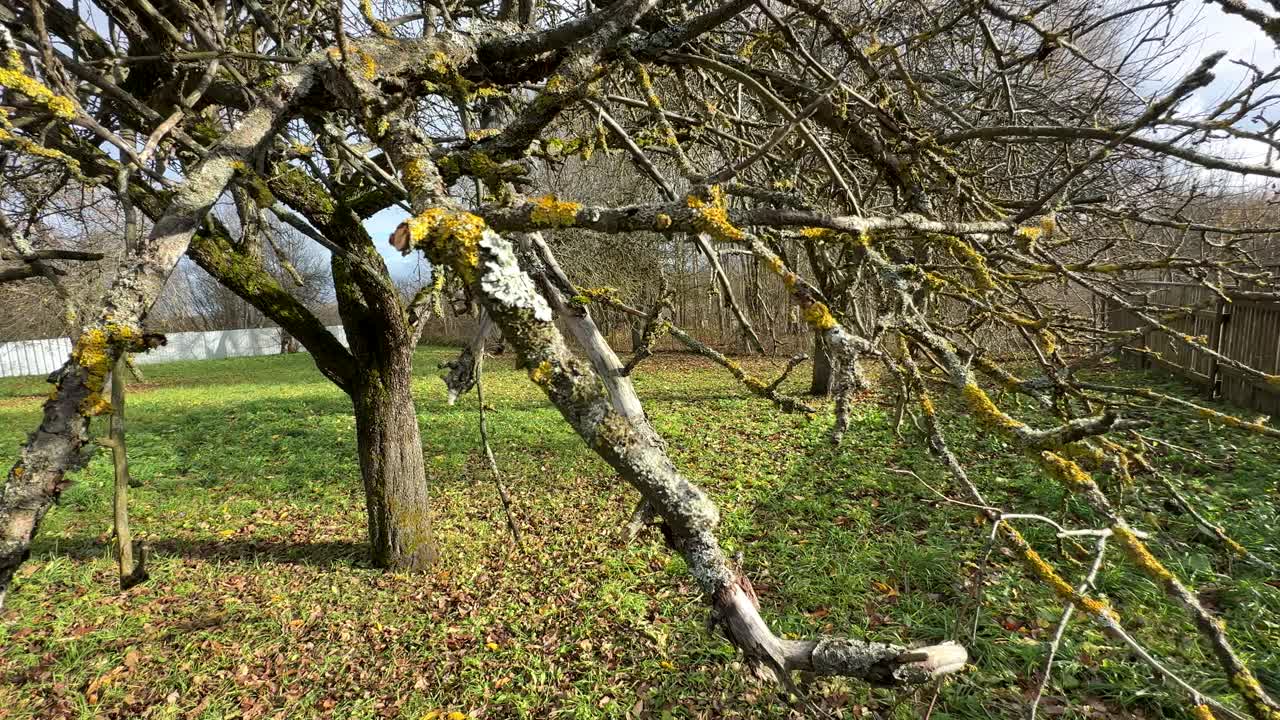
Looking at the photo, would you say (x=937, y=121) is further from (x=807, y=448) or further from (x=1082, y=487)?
(x=1082, y=487)

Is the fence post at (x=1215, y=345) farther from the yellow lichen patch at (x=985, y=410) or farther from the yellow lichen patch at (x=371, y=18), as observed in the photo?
the yellow lichen patch at (x=371, y=18)

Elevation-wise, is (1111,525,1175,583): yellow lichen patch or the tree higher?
the tree

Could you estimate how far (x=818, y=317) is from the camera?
1200mm

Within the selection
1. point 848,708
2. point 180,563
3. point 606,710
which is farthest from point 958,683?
point 180,563

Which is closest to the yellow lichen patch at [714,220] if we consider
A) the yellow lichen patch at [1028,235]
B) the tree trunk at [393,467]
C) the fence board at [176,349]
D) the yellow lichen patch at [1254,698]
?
the yellow lichen patch at [1028,235]

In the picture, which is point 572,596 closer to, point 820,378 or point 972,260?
point 972,260

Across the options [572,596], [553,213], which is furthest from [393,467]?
[553,213]

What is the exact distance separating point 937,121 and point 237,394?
42.7 ft

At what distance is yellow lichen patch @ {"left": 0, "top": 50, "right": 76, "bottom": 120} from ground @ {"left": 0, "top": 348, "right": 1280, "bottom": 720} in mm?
2445

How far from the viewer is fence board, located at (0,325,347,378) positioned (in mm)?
21219

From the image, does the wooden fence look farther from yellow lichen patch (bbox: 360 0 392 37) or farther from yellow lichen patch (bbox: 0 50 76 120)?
yellow lichen patch (bbox: 0 50 76 120)

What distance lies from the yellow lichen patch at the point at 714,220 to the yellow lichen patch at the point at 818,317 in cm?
21

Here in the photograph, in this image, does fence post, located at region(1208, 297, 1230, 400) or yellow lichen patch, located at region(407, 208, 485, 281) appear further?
fence post, located at region(1208, 297, 1230, 400)

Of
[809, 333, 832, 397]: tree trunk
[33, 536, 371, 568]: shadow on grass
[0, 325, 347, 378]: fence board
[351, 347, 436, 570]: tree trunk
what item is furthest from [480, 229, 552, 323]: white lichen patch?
[0, 325, 347, 378]: fence board
